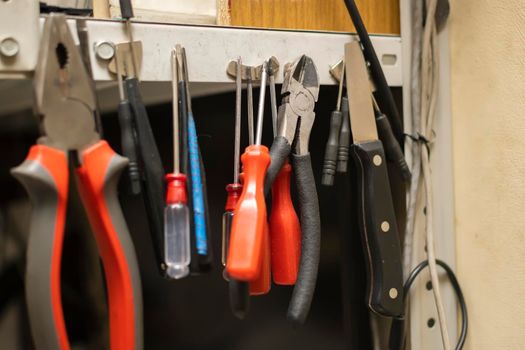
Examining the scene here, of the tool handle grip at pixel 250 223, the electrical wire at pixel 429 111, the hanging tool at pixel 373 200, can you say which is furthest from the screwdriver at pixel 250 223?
the electrical wire at pixel 429 111

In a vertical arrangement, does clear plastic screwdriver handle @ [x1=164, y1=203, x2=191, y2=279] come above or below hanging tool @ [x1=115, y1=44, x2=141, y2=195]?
below

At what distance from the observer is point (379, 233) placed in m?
0.50

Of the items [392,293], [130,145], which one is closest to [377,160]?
[392,293]

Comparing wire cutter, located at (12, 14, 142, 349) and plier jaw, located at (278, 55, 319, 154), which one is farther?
plier jaw, located at (278, 55, 319, 154)

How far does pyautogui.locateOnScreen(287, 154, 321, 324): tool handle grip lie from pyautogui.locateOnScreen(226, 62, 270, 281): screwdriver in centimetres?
5

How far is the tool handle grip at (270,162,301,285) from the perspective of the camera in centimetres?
48

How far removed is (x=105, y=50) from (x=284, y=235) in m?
0.25

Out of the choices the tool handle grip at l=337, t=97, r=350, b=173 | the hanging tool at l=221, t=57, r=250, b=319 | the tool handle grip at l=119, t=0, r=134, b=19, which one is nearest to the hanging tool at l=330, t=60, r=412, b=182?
the tool handle grip at l=337, t=97, r=350, b=173

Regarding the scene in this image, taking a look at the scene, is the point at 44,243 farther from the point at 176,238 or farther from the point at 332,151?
the point at 332,151

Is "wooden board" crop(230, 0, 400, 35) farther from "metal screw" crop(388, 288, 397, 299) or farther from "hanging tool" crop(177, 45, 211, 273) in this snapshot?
"metal screw" crop(388, 288, 397, 299)

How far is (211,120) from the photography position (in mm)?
608

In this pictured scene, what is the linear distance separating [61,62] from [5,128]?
6.1 inches

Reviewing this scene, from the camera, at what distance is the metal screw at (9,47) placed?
40cm

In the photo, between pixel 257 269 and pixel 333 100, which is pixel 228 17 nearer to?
pixel 333 100
